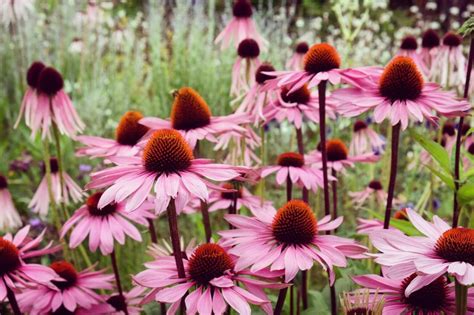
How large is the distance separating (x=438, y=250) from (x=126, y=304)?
76cm

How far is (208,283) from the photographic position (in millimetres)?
1013

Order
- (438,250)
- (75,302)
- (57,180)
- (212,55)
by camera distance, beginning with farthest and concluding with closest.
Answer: (212,55)
(57,180)
(75,302)
(438,250)

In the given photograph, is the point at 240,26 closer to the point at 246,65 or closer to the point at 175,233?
the point at 246,65

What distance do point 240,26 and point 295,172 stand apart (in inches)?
33.3

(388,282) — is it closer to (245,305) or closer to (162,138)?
(245,305)

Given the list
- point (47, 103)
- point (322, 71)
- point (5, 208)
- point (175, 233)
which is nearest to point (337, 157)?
point (322, 71)

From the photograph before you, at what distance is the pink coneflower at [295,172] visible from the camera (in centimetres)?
146

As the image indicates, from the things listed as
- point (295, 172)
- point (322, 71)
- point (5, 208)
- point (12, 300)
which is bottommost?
point (5, 208)

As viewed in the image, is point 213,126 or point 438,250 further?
point 213,126

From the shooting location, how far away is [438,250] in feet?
3.00

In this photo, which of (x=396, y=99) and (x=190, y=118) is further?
(x=190, y=118)

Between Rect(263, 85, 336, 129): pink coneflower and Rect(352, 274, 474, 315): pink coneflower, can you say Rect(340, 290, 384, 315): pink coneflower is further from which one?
Rect(263, 85, 336, 129): pink coneflower

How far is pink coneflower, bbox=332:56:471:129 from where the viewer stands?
1137 mm

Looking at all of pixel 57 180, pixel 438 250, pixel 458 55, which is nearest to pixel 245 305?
pixel 438 250
